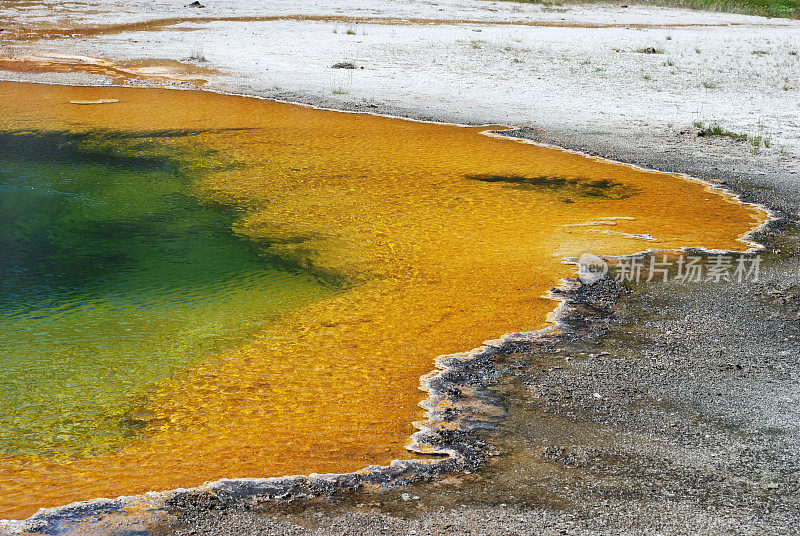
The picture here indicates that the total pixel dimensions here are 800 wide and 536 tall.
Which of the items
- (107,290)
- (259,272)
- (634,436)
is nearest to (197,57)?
(259,272)

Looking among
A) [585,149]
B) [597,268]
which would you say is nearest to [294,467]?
[597,268]

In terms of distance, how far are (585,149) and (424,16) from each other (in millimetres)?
14420

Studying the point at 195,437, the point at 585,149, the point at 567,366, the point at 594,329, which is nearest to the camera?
the point at 195,437

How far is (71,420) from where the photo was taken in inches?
147

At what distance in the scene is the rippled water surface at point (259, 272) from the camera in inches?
143

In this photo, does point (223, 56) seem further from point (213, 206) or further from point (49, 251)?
point (49, 251)

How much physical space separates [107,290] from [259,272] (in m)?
1.04

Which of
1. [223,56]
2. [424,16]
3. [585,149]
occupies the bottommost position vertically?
[585,149]

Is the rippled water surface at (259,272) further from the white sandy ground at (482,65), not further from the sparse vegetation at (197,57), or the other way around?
the sparse vegetation at (197,57)

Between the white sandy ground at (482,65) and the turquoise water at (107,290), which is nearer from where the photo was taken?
the turquoise water at (107,290)

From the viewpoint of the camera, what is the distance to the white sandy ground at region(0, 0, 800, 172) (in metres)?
11.0

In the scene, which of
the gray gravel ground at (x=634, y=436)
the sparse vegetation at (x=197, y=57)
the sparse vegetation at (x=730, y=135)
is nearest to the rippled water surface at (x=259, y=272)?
the gray gravel ground at (x=634, y=436)
